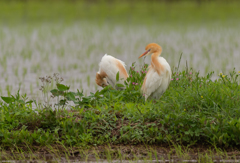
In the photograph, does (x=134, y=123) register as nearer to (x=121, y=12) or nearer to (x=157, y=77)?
(x=157, y=77)

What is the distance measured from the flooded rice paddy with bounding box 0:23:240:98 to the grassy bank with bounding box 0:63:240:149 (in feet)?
7.62

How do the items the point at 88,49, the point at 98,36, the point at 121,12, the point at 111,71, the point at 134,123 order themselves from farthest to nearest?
the point at 121,12 → the point at 98,36 → the point at 88,49 → the point at 111,71 → the point at 134,123

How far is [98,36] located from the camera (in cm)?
1537

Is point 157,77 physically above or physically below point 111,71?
below

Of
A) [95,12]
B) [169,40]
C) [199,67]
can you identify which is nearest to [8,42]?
[169,40]

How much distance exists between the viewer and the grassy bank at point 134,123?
4984 mm

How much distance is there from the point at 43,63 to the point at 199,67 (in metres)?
3.96

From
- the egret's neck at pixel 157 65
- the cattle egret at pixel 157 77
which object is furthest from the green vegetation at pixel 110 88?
the egret's neck at pixel 157 65

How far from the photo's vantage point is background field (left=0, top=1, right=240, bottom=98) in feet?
33.2

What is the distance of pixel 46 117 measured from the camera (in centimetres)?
530

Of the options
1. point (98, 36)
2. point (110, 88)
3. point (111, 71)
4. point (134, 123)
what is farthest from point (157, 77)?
point (98, 36)

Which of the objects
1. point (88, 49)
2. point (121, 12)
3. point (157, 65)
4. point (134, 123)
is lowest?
point (134, 123)

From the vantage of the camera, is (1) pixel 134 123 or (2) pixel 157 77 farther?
(2) pixel 157 77

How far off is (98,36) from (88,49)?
2.68 metres
